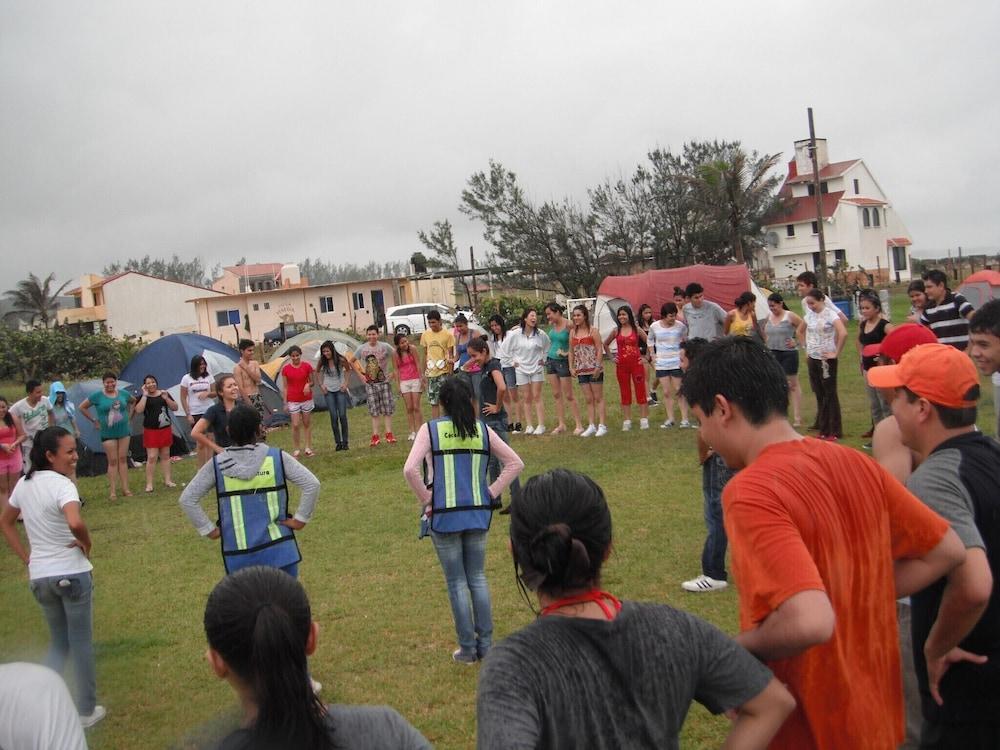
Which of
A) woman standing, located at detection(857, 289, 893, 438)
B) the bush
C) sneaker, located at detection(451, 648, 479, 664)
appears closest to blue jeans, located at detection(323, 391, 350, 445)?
woman standing, located at detection(857, 289, 893, 438)

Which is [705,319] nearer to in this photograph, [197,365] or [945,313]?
[945,313]

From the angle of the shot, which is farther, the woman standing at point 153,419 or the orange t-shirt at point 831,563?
the woman standing at point 153,419

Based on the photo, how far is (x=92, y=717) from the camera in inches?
221

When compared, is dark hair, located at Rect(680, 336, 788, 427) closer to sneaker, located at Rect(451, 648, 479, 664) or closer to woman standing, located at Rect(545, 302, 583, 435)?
sneaker, located at Rect(451, 648, 479, 664)

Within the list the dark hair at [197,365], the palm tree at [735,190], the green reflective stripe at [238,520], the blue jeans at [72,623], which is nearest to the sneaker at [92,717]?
the blue jeans at [72,623]

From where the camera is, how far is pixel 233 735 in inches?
79.5

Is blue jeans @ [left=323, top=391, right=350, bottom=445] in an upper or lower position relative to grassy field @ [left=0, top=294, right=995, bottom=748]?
upper

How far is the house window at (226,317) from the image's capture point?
58.8 metres

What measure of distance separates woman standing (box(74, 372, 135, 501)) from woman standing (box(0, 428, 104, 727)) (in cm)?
791

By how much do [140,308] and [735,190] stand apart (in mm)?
42682

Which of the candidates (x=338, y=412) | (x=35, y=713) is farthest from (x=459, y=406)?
(x=338, y=412)

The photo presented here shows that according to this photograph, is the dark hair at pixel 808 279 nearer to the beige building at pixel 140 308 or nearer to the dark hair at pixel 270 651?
the dark hair at pixel 270 651

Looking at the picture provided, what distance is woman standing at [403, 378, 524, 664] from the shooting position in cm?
565

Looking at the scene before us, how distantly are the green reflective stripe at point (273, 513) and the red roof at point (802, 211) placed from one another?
58.1 meters
